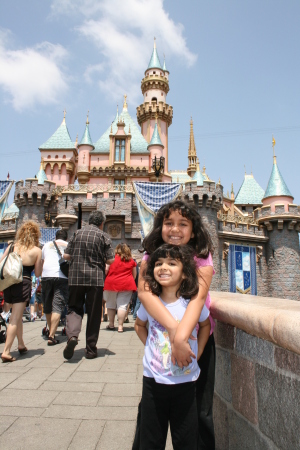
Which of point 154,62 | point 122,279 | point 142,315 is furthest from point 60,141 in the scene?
point 142,315

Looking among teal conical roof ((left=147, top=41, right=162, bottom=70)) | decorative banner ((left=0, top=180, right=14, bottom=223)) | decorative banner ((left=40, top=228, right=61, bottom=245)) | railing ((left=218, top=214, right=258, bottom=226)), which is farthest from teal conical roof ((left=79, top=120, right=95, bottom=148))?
railing ((left=218, top=214, right=258, bottom=226))

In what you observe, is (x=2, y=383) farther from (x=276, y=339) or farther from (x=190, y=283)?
(x=276, y=339)

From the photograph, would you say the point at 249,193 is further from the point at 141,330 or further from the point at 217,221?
the point at 141,330

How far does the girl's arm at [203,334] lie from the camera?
5.98 feet

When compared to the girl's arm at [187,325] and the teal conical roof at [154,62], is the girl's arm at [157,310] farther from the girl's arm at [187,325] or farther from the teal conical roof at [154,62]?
the teal conical roof at [154,62]

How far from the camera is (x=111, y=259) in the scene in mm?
4562

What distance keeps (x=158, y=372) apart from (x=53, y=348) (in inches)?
142

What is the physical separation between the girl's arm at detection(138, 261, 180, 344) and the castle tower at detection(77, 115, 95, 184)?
2535cm

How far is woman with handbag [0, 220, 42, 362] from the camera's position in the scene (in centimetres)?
407

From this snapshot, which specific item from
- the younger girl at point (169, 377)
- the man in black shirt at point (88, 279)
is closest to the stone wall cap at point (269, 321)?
the younger girl at point (169, 377)

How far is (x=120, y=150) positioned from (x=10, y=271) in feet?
78.0

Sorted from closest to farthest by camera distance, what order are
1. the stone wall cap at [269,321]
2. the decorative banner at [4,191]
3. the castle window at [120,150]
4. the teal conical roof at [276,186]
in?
the stone wall cap at [269,321] → the decorative banner at [4,191] → the teal conical roof at [276,186] → the castle window at [120,150]

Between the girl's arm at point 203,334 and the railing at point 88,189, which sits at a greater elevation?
the railing at point 88,189

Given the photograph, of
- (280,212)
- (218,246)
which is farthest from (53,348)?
(280,212)
